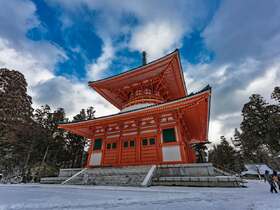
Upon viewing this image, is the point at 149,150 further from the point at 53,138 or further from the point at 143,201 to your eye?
the point at 53,138

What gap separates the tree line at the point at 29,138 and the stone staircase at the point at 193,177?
11.0 metres

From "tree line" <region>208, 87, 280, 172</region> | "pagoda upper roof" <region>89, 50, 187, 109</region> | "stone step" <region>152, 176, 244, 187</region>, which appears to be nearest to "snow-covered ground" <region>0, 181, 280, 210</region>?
"stone step" <region>152, 176, 244, 187</region>

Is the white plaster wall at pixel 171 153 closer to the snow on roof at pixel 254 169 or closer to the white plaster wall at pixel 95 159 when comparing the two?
the white plaster wall at pixel 95 159

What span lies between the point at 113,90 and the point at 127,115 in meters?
4.98

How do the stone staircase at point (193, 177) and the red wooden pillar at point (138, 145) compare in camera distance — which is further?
the red wooden pillar at point (138, 145)

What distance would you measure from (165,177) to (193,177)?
1433mm

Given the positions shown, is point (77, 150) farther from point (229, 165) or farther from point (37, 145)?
point (229, 165)

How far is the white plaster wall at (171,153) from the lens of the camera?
9.89 metres

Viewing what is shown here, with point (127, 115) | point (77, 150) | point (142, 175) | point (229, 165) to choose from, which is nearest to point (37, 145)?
point (77, 150)

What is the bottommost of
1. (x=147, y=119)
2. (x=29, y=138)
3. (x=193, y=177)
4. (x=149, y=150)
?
(x=193, y=177)

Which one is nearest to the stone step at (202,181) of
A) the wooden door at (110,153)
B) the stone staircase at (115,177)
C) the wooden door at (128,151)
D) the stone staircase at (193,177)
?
the stone staircase at (193,177)

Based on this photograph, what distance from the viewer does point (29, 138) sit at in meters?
25.7

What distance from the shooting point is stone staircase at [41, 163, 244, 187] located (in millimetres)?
6973

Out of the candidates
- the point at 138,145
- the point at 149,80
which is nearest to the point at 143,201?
the point at 138,145
